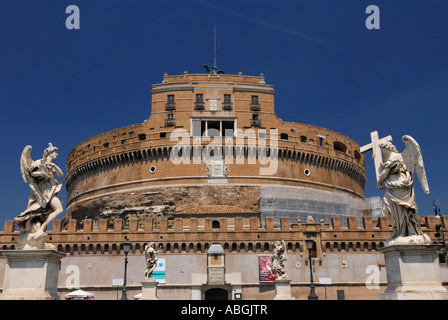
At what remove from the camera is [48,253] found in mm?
7484

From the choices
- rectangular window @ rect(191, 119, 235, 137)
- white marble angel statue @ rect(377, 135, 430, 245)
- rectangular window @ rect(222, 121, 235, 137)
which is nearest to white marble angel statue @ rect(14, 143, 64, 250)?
white marble angel statue @ rect(377, 135, 430, 245)

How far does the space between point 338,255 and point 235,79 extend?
23874 mm

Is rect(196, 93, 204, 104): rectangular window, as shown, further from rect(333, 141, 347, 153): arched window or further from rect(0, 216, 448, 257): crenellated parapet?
rect(333, 141, 347, 153): arched window

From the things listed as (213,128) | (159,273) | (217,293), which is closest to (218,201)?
(213,128)

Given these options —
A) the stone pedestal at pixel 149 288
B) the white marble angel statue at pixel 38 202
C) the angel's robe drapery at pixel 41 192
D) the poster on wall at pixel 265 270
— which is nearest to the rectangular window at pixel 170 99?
the poster on wall at pixel 265 270

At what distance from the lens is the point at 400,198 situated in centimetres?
769

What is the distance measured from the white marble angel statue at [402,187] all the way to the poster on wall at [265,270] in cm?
2481

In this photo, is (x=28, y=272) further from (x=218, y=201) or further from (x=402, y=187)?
(x=218, y=201)

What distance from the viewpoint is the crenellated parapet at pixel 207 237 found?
107 feet

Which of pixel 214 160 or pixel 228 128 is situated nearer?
pixel 214 160

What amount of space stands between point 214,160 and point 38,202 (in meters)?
35.6

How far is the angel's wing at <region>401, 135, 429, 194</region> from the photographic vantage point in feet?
25.4

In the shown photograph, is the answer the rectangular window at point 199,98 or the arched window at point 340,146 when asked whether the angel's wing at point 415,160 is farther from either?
the arched window at point 340,146
